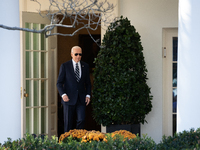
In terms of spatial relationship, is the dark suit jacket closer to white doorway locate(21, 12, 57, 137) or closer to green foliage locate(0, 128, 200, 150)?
white doorway locate(21, 12, 57, 137)

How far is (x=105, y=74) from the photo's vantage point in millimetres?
5797

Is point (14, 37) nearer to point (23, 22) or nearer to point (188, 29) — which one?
point (23, 22)

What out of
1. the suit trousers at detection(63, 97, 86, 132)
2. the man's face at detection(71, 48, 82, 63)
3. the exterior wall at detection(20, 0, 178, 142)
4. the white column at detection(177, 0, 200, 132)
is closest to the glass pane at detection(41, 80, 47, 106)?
the suit trousers at detection(63, 97, 86, 132)

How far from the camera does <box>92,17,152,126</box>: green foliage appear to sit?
570 centimetres

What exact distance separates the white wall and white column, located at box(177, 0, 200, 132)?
223cm

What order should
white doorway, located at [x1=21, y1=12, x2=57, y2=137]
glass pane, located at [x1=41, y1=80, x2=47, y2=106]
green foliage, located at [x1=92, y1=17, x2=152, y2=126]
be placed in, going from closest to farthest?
green foliage, located at [x1=92, y1=17, x2=152, y2=126] → white doorway, located at [x1=21, y1=12, x2=57, y2=137] → glass pane, located at [x1=41, y1=80, x2=47, y2=106]

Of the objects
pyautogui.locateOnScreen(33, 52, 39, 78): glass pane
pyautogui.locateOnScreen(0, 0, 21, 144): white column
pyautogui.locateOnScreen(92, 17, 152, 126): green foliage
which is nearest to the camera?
pyautogui.locateOnScreen(0, 0, 21, 144): white column

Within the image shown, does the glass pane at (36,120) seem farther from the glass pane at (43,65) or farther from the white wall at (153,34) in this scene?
the white wall at (153,34)

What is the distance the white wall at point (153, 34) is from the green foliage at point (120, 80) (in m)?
0.63

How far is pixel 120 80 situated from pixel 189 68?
173 cm

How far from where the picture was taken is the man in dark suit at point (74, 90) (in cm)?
573

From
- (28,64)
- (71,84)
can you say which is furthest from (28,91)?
(71,84)

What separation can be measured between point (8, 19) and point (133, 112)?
8.17 feet

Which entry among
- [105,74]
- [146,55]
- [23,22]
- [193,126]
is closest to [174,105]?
[146,55]
